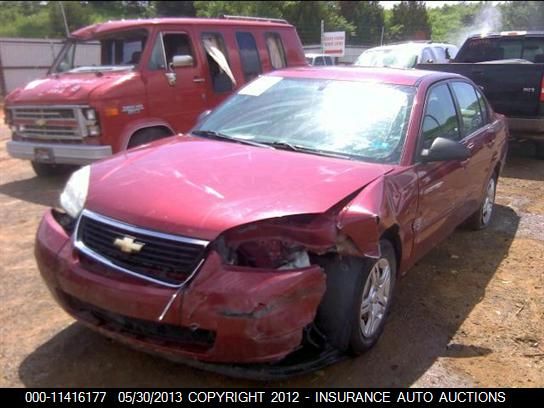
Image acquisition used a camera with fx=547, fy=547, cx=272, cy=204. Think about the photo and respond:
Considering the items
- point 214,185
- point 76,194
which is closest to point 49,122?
point 76,194

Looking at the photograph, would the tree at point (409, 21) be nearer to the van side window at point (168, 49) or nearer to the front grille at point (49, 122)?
the van side window at point (168, 49)

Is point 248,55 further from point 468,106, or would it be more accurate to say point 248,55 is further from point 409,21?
point 409,21

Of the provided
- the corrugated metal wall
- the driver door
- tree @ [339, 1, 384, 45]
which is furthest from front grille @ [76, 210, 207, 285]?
tree @ [339, 1, 384, 45]

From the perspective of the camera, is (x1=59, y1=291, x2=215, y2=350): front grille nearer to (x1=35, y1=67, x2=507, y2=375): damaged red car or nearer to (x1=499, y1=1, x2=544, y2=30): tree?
(x1=35, y1=67, x2=507, y2=375): damaged red car

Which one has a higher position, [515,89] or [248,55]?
[248,55]

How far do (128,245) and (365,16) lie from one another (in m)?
32.2

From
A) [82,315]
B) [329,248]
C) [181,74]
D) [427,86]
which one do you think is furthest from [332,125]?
[181,74]

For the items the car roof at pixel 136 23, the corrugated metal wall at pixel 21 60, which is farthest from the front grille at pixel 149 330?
the corrugated metal wall at pixel 21 60

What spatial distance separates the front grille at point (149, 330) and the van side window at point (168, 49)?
4.77 metres

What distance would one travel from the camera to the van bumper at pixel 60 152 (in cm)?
640

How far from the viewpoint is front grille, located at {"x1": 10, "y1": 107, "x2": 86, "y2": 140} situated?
6.54 m

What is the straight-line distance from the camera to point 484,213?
561cm

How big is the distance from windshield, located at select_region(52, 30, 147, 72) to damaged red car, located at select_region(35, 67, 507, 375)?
148 inches
